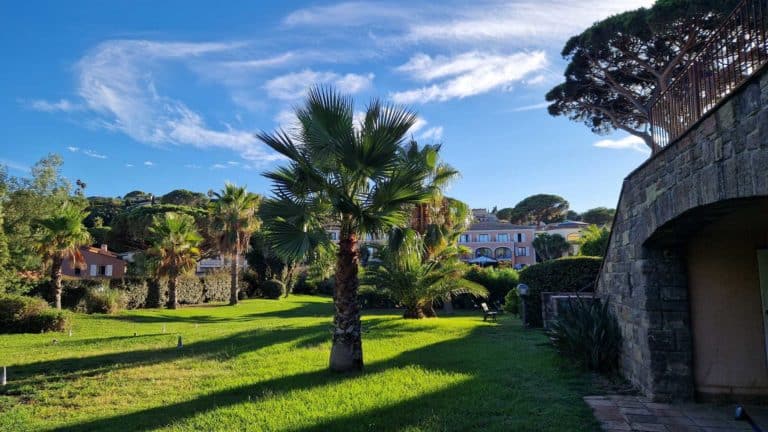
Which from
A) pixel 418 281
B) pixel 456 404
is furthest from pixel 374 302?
pixel 456 404

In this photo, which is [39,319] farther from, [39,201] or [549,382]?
[549,382]

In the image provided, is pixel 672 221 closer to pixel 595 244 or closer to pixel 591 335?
pixel 591 335

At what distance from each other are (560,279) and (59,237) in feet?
61.0

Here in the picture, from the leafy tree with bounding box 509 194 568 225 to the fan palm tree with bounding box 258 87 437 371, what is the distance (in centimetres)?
6535

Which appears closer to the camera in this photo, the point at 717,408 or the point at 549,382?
the point at 717,408

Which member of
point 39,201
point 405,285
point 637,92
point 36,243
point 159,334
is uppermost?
point 637,92

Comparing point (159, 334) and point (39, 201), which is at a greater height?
point (39, 201)

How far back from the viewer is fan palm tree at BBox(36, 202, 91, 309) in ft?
58.4

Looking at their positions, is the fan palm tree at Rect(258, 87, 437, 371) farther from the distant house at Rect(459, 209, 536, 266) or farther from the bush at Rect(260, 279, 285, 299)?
the distant house at Rect(459, 209, 536, 266)

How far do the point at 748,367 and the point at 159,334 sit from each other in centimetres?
1418

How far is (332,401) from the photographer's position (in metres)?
5.96

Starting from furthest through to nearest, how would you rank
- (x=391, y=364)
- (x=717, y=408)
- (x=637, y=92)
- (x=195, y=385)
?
(x=637, y=92) < (x=391, y=364) < (x=195, y=385) < (x=717, y=408)

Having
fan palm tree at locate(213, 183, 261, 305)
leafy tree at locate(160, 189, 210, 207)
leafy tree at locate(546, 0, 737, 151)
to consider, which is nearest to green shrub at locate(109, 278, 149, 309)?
fan palm tree at locate(213, 183, 261, 305)

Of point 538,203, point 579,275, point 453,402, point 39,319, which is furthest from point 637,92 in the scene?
point 538,203
